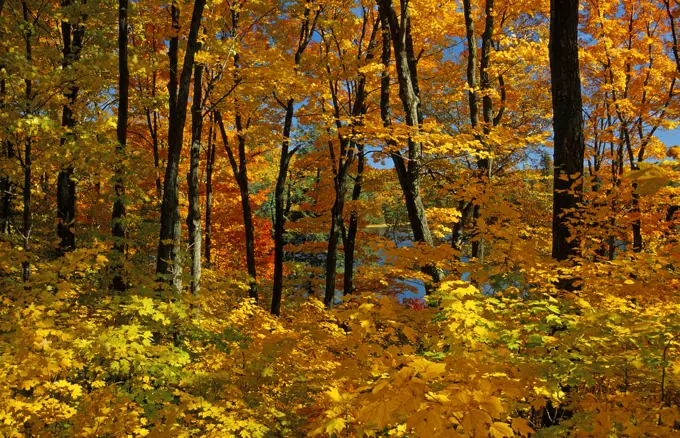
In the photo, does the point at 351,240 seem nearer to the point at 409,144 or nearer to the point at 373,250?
the point at 373,250

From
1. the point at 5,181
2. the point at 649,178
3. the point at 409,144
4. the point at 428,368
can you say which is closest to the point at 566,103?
the point at 409,144

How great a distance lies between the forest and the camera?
10.7 ft

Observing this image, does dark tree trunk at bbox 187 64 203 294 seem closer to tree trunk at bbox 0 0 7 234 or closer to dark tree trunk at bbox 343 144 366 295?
tree trunk at bbox 0 0 7 234

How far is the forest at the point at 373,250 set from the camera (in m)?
3.26

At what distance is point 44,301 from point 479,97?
10382 millimetres

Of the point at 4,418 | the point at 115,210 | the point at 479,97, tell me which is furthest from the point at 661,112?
the point at 4,418

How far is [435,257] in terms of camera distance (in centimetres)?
481

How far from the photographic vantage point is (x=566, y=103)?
4859 millimetres

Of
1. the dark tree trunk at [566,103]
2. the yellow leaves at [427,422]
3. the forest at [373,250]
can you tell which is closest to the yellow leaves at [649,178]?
the forest at [373,250]

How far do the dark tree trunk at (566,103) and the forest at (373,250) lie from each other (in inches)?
1.0

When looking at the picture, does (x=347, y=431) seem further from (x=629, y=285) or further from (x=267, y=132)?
(x=267, y=132)

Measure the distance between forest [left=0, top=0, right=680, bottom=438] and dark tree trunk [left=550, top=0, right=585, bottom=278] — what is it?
1.0 inches

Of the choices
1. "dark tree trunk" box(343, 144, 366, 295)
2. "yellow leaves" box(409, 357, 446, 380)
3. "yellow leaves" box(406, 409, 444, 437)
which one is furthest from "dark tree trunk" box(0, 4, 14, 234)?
"dark tree trunk" box(343, 144, 366, 295)

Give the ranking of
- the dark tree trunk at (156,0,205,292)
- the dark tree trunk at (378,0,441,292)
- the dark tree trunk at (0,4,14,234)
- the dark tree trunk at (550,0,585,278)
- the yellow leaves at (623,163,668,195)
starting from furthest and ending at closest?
the dark tree trunk at (156,0,205,292) → the dark tree trunk at (0,4,14,234) → the dark tree trunk at (378,0,441,292) → the dark tree trunk at (550,0,585,278) → the yellow leaves at (623,163,668,195)
